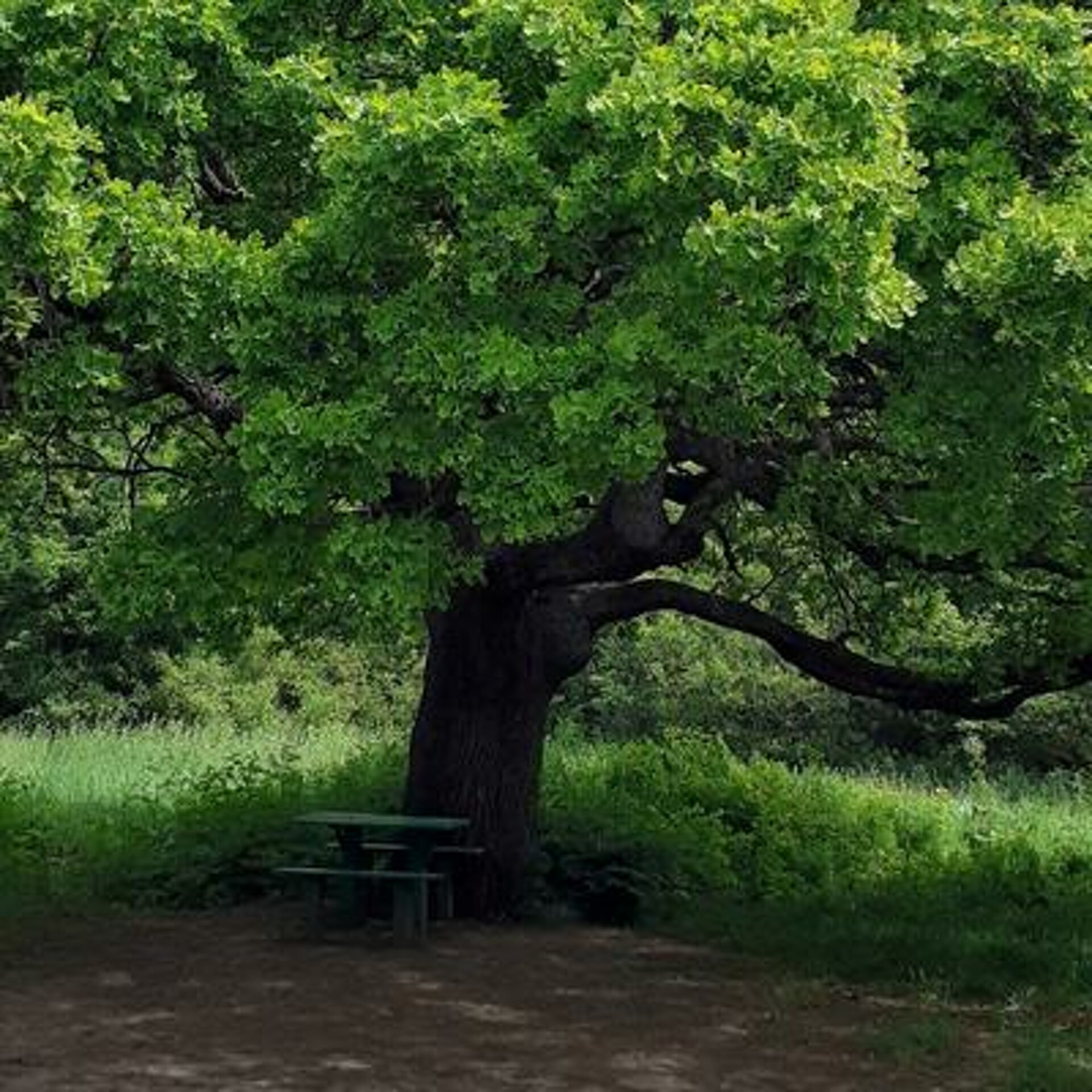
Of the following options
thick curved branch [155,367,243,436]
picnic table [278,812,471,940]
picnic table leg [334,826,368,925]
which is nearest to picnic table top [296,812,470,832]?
picnic table [278,812,471,940]

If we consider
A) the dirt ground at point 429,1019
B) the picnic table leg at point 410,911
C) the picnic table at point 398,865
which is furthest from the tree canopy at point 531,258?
the picnic table leg at point 410,911

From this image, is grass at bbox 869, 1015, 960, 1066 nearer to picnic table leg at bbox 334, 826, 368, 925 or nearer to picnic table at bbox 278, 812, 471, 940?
picnic table at bbox 278, 812, 471, 940

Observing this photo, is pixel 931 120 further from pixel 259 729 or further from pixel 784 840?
pixel 259 729

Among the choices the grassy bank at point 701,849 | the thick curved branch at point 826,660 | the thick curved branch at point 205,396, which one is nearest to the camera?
the thick curved branch at point 205,396

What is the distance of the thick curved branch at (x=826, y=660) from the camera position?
1330 centimetres

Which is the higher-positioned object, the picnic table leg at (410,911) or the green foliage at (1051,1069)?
the picnic table leg at (410,911)

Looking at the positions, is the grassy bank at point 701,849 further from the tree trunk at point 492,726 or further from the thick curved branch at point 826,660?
the thick curved branch at point 826,660

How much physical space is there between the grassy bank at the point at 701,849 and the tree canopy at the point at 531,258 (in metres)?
3.79

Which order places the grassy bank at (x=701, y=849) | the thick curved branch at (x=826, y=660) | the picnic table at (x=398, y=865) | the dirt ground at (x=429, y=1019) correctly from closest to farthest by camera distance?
the dirt ground at (x=429, y=1019) → the picnic table at (x=398, y=865) → the grassy bank at (x=701, y=849) → the thick curved branch at (x=826, y=660)

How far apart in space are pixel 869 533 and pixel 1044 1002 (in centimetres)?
382

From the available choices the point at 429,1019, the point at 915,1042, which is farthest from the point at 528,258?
the point at 915,1042

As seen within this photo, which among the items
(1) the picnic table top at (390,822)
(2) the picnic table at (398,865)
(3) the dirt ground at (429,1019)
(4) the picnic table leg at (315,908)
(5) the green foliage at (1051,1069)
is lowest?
(3) the dirt ground at (429,1019)

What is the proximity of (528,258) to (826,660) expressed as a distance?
6.18 meters

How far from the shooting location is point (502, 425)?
324 inches
